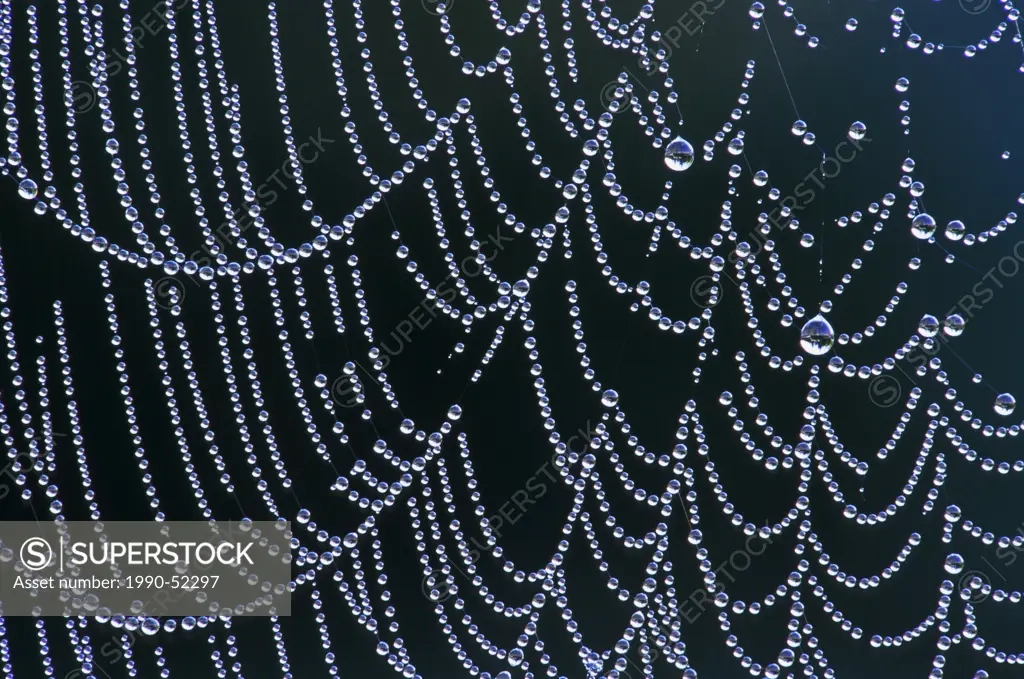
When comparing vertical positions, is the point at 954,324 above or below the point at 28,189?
above

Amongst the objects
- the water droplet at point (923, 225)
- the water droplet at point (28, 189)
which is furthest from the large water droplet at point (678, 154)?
the water droplet at point (28, 189)

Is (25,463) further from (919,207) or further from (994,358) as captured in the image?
(994,358)

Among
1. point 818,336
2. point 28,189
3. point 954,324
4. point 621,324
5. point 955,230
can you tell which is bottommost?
point 28,189

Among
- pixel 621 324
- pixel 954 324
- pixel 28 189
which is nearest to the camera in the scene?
pixel 28 189

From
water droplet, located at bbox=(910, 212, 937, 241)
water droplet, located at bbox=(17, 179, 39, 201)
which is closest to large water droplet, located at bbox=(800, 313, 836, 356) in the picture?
water droplet, located at bbox=(910, 212, 937, 241)

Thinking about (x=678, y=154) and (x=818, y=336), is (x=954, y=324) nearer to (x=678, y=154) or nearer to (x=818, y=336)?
(x=818, y=336)

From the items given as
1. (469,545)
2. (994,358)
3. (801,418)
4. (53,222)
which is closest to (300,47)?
(53,222)

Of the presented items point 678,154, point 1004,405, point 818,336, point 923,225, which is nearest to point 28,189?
point 678,154

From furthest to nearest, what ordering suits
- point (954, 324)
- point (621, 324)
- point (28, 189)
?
point (621, 324), point (954, 324), point (28, 189)
